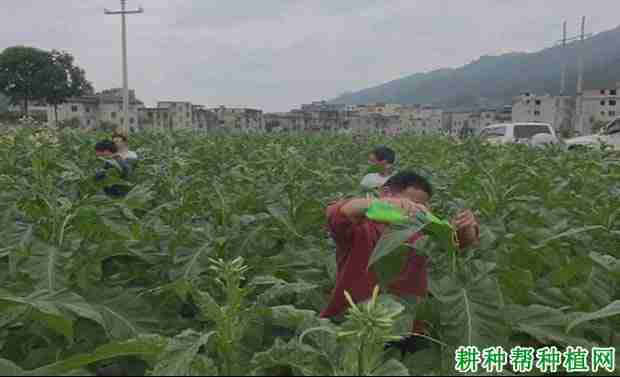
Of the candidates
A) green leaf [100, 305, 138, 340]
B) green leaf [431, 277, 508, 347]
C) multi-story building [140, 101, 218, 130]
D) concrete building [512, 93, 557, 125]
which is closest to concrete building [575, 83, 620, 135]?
concrete building [512, 93, 557, 125]

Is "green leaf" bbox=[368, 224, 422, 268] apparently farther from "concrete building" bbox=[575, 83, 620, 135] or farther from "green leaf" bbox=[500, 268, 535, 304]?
"concrete building" bbox=[575, 83, 620, 135]

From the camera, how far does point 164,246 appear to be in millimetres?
3324

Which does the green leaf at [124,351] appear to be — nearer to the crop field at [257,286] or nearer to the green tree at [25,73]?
the crop field at [257,286]

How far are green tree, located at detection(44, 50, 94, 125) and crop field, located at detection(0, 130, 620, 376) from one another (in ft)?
216

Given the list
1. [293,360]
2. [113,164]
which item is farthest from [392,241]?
[113,164]

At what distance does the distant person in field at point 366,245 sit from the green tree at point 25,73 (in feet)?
223

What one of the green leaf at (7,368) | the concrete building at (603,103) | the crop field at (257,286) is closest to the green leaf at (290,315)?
the crop field at (257,286)

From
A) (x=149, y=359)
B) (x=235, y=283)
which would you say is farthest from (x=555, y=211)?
(x=149, y=359)

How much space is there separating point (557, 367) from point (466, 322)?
0.29 m

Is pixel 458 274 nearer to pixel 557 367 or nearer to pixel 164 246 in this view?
pixel 557 367

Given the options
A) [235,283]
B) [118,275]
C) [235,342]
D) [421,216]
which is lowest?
[118,275]

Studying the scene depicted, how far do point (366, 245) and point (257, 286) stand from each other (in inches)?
24.9

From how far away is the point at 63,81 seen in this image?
221ft

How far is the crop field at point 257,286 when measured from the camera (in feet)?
5.18
